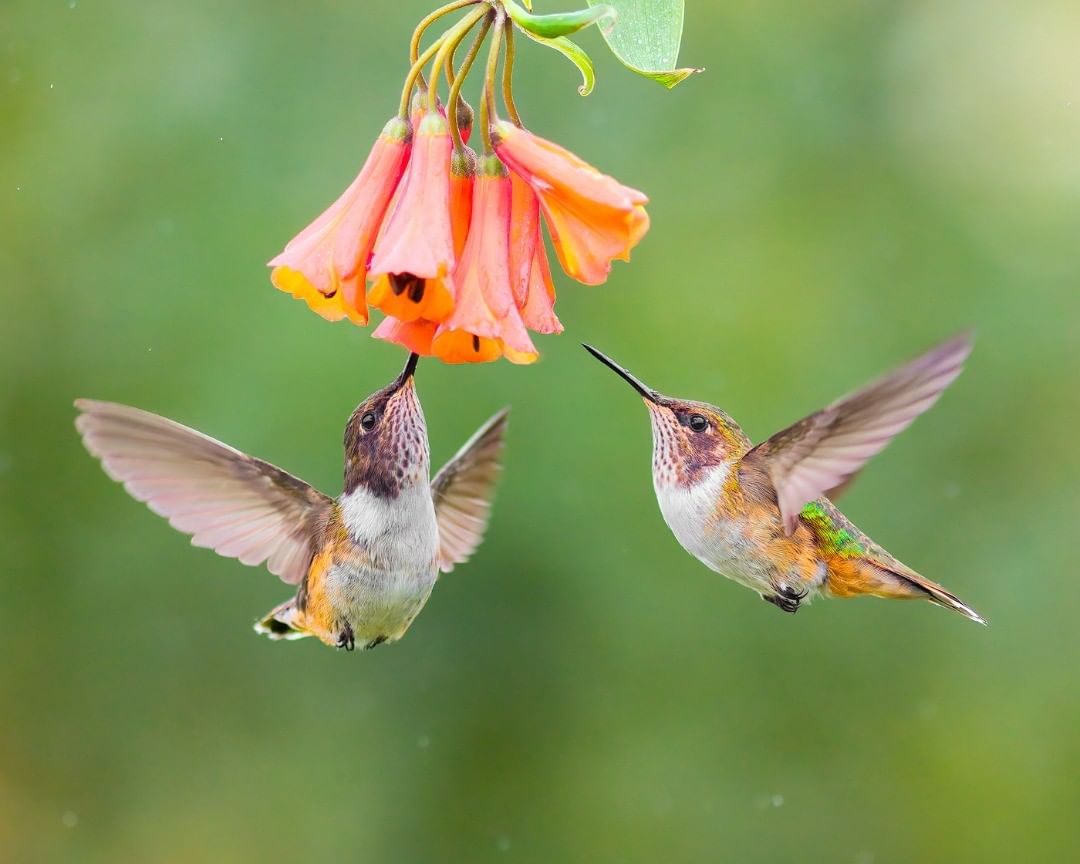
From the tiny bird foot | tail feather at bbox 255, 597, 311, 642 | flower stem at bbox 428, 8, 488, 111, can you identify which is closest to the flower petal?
flower stem at bbox 428, 8, 488, 111

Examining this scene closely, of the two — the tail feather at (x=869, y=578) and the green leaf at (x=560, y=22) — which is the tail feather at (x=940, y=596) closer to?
the tail feather at (x=869, y=578)

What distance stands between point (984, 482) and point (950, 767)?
103 centimetres

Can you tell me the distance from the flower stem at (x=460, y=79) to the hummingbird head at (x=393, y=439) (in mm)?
450

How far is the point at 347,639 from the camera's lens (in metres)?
2.39

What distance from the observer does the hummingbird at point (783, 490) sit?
6.19ft

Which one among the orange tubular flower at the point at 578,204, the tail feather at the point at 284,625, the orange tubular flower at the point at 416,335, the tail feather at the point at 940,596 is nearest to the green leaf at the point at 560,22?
the orange tubular flower at the point at 578,204

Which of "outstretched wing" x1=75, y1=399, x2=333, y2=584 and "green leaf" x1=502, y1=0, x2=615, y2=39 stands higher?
"green leaf" x1=502, y1=0, x2=615, y2=39

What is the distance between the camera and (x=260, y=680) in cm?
458

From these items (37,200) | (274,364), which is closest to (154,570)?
(274,364)

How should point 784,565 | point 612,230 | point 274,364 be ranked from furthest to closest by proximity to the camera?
1. point 274,364
2. point 784,565
3. point 612,230

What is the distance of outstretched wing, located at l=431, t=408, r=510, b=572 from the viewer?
8.17 ft

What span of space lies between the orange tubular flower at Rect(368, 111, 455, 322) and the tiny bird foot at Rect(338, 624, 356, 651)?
33.9 inches

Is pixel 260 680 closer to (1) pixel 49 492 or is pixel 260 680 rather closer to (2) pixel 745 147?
(1) pixel 49 492

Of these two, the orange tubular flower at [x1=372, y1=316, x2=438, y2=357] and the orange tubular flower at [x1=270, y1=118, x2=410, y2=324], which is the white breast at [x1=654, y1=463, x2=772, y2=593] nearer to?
the orange tubular flower at [x1=372, y1=316, x2=438, y2=357]
